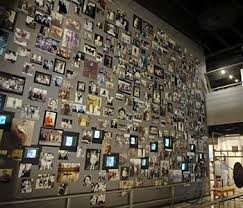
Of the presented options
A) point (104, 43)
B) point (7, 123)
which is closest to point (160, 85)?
point (104, 43)

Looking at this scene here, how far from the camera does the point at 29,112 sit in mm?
2818

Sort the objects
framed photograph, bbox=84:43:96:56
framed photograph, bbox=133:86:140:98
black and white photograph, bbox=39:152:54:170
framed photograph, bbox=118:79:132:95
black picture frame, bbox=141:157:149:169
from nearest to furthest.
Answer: black and white photograph, bbox=39:152:54:170
framed photograph, bbox=84:43:96:56
framed photograph, bbox=118:79:132:95
black picture frame, bbox=141:157:149:169
framed photograph, bbox=133:86:140:98

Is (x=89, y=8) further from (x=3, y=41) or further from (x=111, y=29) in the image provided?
(x=3, y=41)

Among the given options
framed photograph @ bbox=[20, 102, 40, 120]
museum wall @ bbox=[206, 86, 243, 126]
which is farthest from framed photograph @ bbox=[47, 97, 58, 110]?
museum wall @ bbox=[206, 86, 243, 126]

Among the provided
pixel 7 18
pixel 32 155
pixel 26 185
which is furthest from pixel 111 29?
pixel 26 185

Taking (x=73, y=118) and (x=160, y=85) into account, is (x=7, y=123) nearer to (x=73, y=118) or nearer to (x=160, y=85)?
(x=73, y=118)

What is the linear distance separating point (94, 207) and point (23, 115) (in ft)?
5.26

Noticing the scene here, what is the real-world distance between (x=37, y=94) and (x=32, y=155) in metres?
0.74

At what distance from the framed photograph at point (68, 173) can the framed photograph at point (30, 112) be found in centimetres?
70

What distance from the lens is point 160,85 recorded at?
471 centimetres

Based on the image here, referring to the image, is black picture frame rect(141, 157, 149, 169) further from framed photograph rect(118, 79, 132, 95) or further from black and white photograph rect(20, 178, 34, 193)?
black and white photograph rect(20, 178, 34, 193)

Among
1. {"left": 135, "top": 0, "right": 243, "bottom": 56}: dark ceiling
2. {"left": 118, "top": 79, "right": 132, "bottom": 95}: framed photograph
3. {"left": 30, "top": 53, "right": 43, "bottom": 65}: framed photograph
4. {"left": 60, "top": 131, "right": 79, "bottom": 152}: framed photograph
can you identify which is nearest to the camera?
{"left": 30, "top": 53, "right": 43, "bottom": 65}: framed photograph

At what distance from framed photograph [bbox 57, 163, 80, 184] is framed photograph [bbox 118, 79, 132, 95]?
4.66 feet

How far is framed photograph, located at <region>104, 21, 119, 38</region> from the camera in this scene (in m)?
3.93
